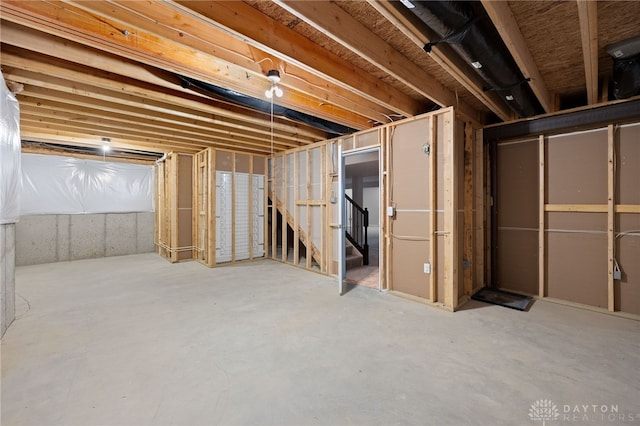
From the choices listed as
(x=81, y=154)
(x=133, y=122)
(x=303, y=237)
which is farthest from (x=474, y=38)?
(x=81, y=154)

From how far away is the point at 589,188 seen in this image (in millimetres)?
3115

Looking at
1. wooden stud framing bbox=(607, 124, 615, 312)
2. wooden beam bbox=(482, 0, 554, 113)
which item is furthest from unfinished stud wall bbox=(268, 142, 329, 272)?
wooden stud framing bbox=(607, 124, 615, 312)

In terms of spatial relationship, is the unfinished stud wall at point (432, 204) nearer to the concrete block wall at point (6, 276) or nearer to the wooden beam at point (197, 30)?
the wooden beam at point (197, 30)

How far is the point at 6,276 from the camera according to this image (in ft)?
8.41

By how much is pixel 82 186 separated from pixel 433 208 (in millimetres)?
7471

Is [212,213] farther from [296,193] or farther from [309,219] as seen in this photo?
[309,219]

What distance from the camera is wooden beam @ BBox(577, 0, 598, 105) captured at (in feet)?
5.10

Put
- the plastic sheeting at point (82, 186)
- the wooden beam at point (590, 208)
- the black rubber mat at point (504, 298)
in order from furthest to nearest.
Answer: the plastic sheeting at point (82, 186) < the black rubber mat at point (504, 298) < the wooden beam at point (590, 208)

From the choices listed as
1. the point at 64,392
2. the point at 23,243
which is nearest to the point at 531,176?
the point at 64,392

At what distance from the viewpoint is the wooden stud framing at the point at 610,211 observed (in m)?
2.93

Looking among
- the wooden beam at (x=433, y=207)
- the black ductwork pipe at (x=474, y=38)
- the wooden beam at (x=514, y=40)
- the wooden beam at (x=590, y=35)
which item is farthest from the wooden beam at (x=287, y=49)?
the wooden beam at (x=590, y=35)

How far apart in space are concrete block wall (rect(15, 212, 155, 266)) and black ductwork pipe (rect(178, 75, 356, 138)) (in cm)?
568

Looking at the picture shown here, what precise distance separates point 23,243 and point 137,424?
6.63m

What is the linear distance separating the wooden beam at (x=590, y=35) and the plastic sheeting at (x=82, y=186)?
26.8 feet
